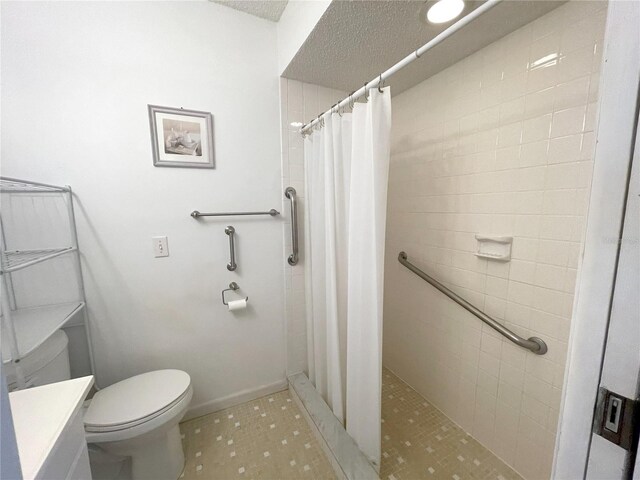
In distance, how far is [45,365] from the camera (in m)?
1.02

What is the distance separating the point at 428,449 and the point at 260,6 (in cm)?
267

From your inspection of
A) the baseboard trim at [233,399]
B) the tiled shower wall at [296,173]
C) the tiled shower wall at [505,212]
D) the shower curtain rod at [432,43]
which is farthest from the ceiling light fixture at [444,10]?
the baseboard trim at [233,399]

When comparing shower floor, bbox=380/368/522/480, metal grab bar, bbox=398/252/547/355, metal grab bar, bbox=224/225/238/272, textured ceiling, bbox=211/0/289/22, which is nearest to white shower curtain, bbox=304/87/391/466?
shower floor, bbox=380/368/522/480

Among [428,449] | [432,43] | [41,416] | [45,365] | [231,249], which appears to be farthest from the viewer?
[231,249]

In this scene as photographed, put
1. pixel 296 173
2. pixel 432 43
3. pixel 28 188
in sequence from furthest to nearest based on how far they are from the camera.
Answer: pixel 296 173, pixel 28 188, pixel 432 43

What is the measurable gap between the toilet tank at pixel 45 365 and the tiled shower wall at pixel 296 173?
3.71 ft

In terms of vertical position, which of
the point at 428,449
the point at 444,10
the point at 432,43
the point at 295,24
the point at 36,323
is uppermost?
the point at 295,24

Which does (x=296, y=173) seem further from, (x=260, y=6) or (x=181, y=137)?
(x=260, y=6)

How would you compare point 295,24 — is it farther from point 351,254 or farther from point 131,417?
point 131,417

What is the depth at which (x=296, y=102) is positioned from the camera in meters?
1.65

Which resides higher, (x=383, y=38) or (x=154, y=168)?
(x=383, y=38)

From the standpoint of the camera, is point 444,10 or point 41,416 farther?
point 444,10

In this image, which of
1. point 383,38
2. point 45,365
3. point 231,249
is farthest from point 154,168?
point 383,38

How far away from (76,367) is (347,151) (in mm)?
1817
